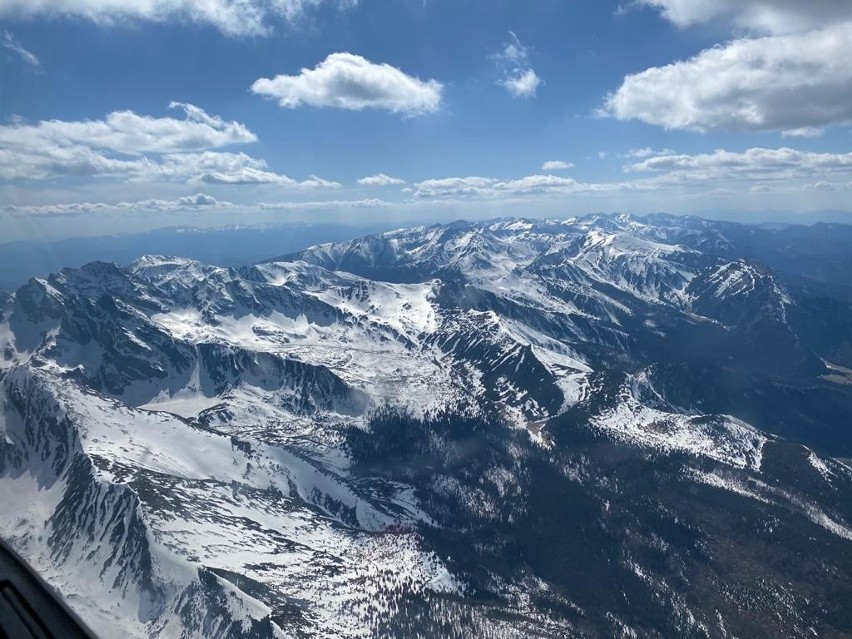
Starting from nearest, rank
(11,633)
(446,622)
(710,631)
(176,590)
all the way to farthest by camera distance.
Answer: (11,633) < (176,590) < (446,622) < (710,631)

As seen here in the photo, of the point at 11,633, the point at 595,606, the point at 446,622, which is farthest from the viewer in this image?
the point at 595,606

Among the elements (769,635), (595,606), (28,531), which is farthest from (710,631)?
(28,531)

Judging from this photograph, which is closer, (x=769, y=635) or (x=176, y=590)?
(x=176, y=590)

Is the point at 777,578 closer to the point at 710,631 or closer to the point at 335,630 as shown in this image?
the point at 710,631

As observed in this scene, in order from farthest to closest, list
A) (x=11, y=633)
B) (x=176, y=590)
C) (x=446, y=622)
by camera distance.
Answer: (x=446, y=622) → (x=176, y=590) → (x=11, y=633)

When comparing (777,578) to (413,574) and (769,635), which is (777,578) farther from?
(413,574)

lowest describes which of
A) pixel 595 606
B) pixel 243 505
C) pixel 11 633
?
pixel 595 606

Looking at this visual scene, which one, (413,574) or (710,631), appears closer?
(710,631)

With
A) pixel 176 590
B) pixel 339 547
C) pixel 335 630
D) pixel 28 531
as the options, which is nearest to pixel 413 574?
pixel 339 547

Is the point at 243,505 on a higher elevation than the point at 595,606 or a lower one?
higher
